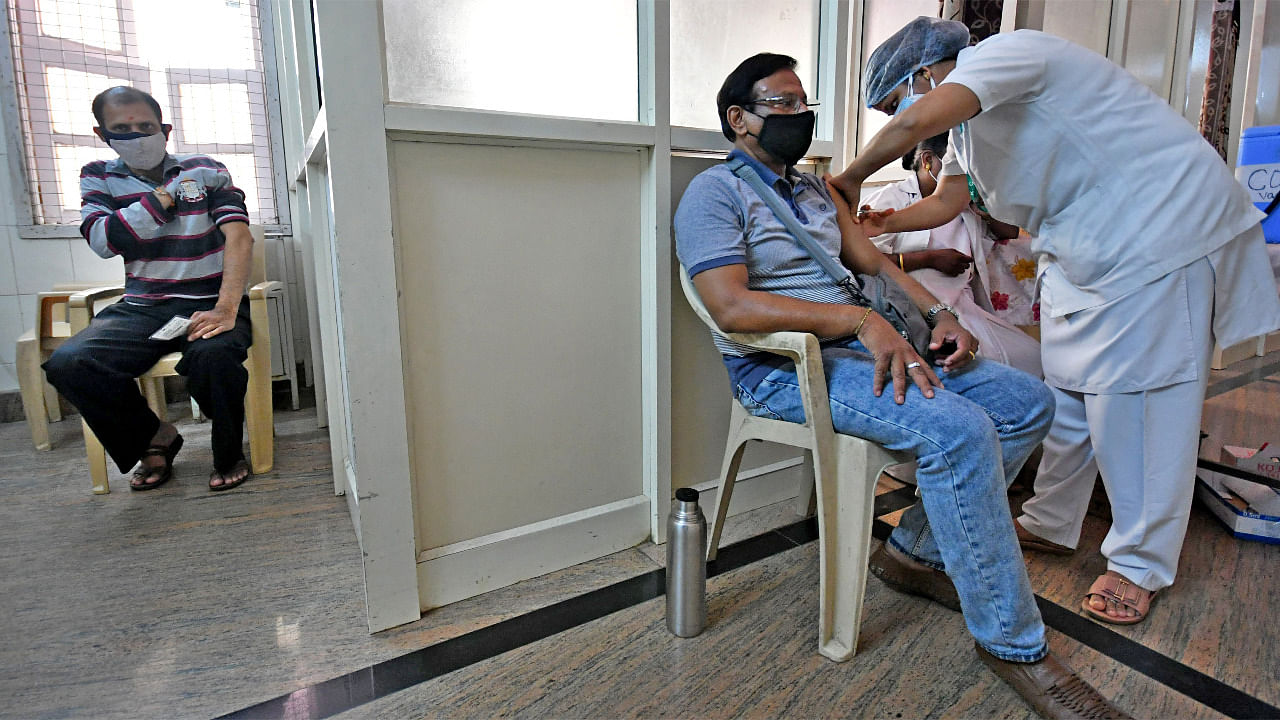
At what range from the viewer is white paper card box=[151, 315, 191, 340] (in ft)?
7.97

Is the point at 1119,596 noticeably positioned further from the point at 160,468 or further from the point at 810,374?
the point at 160,468

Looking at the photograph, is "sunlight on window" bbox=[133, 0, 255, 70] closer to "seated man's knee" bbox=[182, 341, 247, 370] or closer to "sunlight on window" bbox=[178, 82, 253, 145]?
"sunlight on window" bbox=[178, 82, 253, 145]

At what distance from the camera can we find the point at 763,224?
1.55 metres

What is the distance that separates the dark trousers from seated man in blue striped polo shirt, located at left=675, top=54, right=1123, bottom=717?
1.92 m

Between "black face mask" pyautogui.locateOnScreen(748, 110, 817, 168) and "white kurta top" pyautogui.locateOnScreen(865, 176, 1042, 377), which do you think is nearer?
"black face mask" pyautogui.locateOnScreen(748, 110, 817, 168)

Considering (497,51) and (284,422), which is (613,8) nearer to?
(497,51)

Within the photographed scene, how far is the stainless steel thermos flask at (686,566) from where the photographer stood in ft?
4.65

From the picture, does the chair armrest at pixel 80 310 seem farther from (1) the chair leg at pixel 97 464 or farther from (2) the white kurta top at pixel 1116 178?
(2) the white kurta top at pixel 1116 178

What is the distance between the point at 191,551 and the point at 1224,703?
2.52m

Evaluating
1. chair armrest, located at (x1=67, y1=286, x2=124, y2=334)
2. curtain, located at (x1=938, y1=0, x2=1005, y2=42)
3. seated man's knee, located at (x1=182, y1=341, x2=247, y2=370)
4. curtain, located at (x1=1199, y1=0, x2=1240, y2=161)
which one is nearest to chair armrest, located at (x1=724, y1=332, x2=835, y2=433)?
seated man's knee, located at (x1=182, y1=341, x2=247, y2=370)

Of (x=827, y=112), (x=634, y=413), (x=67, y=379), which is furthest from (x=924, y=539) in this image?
(x=67, y=379)

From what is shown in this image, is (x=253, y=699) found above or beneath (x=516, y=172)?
beneath

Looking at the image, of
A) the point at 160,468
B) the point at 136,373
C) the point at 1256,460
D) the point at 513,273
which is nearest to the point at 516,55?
the point at 513,273

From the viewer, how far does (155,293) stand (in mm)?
2561
